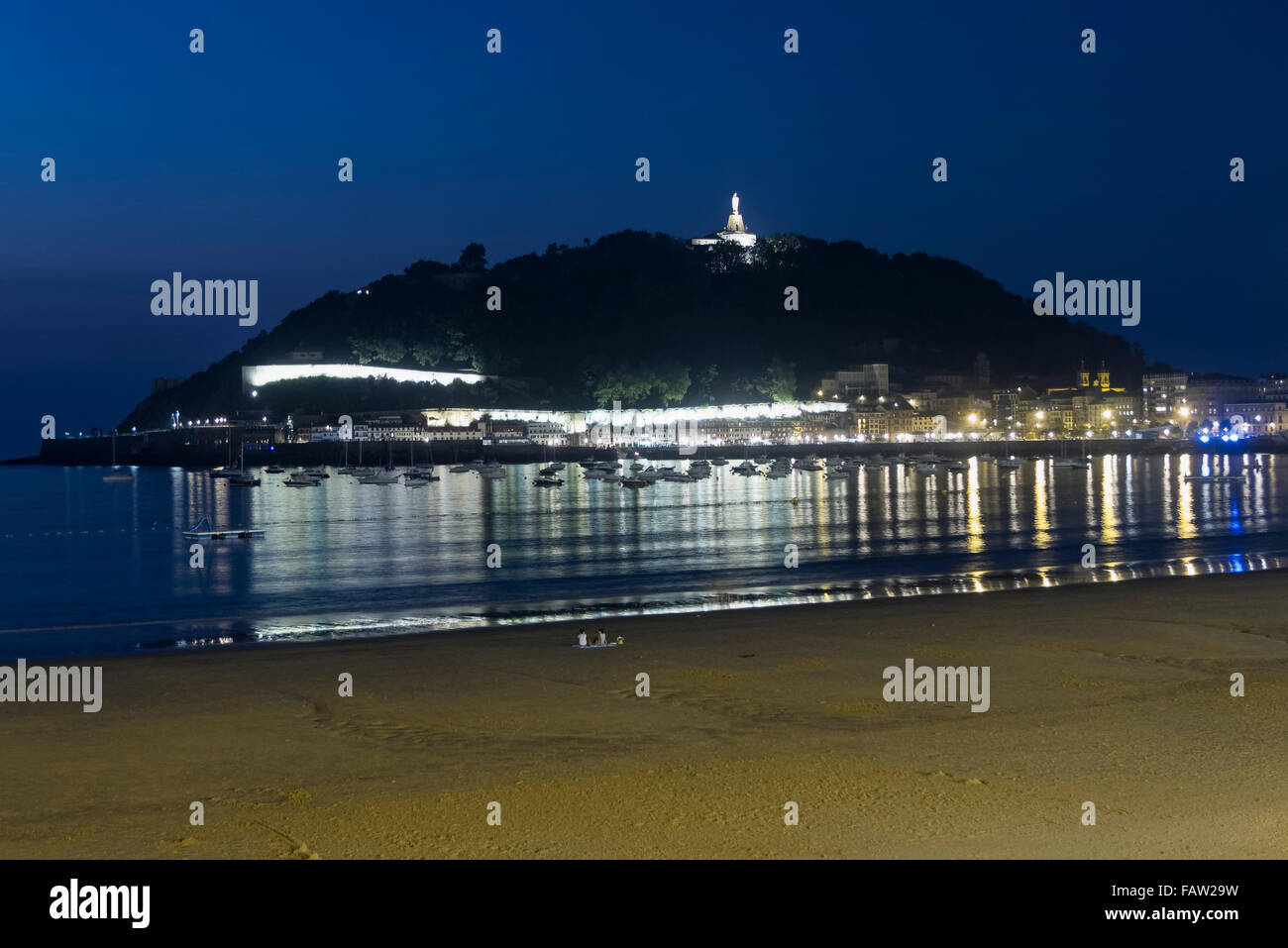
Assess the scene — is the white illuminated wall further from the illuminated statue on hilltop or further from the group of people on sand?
the group of people on sand

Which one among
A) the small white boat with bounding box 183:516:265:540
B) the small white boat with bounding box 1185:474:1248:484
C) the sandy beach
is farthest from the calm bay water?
the sandy beach

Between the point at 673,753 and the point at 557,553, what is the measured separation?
2569 centimetres

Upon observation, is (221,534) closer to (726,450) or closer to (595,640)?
(595,640)

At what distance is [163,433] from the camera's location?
152250 millimetres

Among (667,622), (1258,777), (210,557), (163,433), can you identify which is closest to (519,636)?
(667,622)

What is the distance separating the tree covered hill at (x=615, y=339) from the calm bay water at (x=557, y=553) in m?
87.3

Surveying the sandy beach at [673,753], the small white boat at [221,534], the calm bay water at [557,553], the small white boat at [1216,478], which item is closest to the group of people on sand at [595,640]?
the sandy beach at [673,753]

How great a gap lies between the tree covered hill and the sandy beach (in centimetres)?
13989

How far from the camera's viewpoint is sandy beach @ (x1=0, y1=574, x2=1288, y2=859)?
6.92 metres

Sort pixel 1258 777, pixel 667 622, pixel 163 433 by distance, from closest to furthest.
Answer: pixel 1258 777, pixel 667 622, pixel 163 433

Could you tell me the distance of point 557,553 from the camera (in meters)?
34.6

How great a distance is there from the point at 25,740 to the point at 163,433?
152730 millimetres
